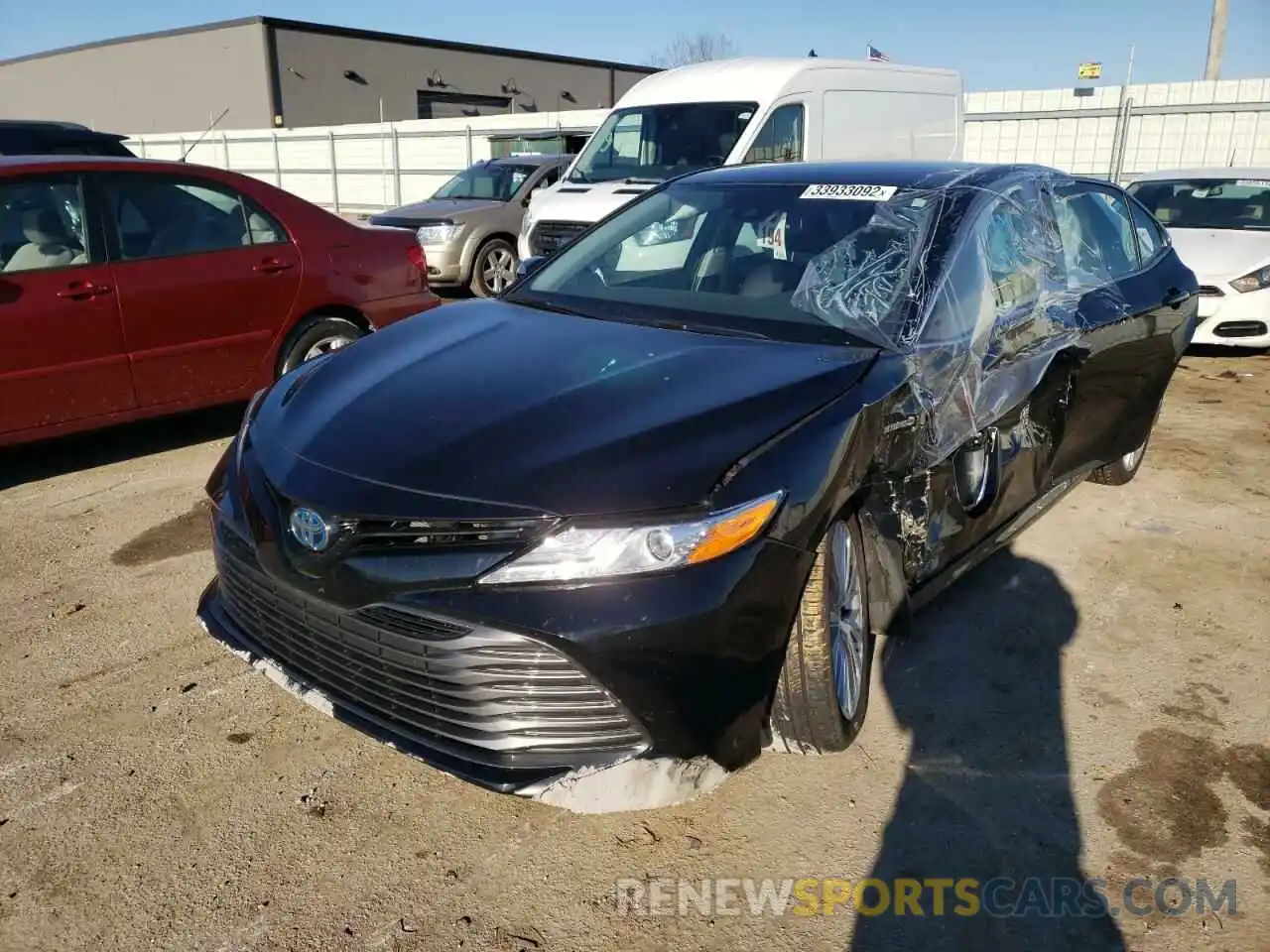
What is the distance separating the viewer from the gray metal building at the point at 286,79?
35.1 metres

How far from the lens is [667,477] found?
7.23 feet

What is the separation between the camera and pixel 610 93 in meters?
46.5

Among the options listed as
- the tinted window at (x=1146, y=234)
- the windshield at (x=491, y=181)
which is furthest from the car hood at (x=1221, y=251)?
the windshield at (x=491, y=181)

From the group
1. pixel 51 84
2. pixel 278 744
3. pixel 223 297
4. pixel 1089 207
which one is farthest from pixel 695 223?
pixel 51 84

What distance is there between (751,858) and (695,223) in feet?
7.77

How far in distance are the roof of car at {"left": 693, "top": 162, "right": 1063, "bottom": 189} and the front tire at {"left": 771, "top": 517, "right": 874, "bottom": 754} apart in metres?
1.55

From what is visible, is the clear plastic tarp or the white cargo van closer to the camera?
the clear plastic tarp

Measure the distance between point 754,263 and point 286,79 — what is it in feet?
120

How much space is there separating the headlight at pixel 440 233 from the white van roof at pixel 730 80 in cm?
231

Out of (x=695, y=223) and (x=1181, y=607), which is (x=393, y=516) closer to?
(x=695, y=223)

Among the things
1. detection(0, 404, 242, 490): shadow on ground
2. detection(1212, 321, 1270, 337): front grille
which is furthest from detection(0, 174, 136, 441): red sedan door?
detection(1212, 321, 1270, 337): front grille

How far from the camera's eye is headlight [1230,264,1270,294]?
802cm

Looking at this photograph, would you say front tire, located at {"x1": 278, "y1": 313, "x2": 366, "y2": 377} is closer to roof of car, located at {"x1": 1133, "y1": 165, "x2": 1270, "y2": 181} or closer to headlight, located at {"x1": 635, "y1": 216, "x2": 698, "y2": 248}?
headlight, located at {"x1": 635, "y1": 216, "x2": 698, "y2": 248}

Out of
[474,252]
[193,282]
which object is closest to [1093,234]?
[193,282]
